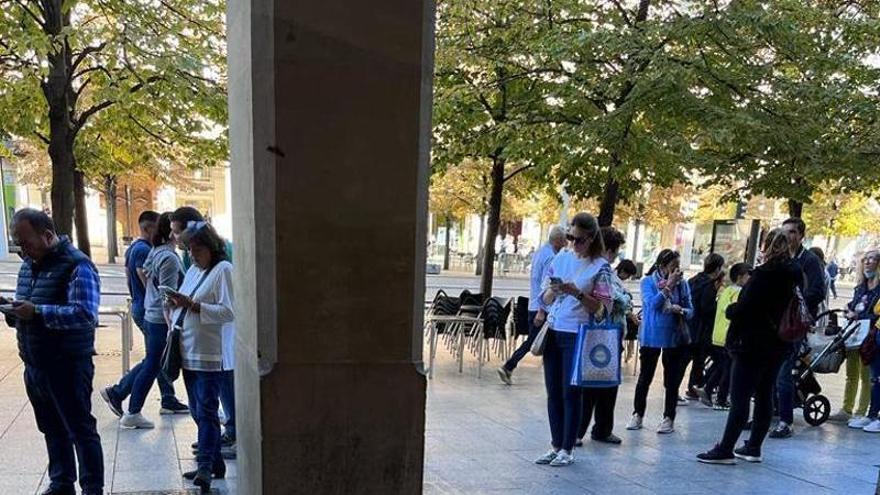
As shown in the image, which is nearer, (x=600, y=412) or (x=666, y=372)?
(x=600, y=412)

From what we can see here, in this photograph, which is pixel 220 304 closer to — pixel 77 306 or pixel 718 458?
pixel 77 306

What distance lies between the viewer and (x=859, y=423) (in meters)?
6.64

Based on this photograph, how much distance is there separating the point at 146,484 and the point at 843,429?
6447 mm

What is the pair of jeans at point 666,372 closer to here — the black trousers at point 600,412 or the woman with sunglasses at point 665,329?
the woman with sunglasses at point 665,329

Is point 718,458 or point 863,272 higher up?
point 863,272

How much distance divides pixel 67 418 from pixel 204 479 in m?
0.89

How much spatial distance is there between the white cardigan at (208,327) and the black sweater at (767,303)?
3714 mm

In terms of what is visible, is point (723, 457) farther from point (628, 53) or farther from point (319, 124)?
point (628, 53)

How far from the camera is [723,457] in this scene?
5.16 metres

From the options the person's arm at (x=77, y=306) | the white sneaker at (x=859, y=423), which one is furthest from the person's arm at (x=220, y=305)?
the white sneaker at (x=859, y=423)

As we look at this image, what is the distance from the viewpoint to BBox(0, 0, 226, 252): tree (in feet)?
24.5

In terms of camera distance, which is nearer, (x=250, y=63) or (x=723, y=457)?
(x=250, y=63)

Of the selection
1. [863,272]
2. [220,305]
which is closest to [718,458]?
[863,272]

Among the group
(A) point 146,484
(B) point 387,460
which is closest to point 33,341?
(A) point 146,484
